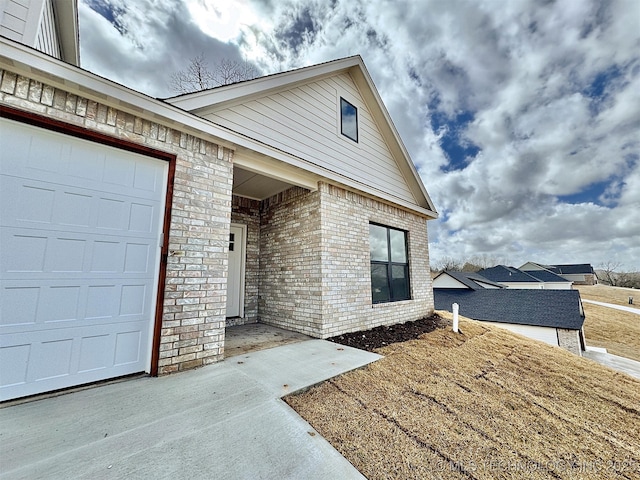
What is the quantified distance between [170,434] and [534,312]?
A: 15402mm

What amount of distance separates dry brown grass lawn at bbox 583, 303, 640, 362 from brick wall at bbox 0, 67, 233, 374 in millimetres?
22836

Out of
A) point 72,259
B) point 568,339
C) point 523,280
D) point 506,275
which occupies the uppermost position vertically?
point 72,259

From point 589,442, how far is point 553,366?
90.7 inches

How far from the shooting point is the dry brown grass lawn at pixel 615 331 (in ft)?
50.0

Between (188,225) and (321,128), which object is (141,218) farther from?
(321,128)

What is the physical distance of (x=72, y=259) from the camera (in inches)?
94.5

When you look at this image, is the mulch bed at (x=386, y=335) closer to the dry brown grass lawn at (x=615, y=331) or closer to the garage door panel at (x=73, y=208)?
the garage door panel at (x=73, y=208)

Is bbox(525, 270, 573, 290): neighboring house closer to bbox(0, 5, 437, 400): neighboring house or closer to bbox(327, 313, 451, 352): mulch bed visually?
bbox(327, 313, 451, 352): mulch bed

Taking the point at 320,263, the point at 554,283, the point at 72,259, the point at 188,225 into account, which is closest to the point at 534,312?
the point at 320,263

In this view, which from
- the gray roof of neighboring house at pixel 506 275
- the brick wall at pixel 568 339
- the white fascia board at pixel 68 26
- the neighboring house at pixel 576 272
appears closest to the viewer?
the white fascia board at pixel 68 26

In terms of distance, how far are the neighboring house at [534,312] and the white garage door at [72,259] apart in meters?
14.8

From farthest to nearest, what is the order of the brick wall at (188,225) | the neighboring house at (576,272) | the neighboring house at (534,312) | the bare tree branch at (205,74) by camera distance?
1. the neighboring house at (576,272)
2. the neighboring house at (534,312)
3. the bare tree branch at (205,74)
4. the brick wall at (188,225)

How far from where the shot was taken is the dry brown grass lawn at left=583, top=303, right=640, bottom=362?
1524 cm

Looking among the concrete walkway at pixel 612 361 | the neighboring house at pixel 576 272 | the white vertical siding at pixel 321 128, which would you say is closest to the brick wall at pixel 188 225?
the white vertical siding at pixel 321 128
